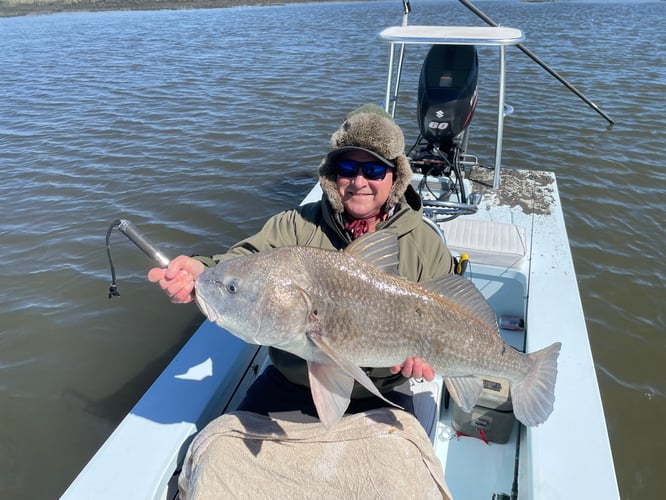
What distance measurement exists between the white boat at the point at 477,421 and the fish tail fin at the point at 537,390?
0.90 ft

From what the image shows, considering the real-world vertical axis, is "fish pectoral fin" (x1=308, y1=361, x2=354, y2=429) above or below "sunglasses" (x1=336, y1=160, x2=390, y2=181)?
below

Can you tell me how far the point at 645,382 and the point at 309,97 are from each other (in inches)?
439

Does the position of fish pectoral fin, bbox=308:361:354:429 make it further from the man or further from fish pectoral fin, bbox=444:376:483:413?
fish pectoral fin, bbox=444:376:483:413

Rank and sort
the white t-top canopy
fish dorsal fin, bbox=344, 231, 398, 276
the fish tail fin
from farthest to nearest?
the white t-top canopy, the fish tail fin, fish dorsal fin, bbox=344, 231, 398, 276

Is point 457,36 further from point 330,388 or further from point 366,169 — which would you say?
point 330,388

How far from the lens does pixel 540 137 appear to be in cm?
1020

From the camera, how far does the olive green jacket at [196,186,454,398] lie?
250 cm

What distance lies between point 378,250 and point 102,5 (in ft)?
168

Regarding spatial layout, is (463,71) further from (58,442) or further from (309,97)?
(309,97)

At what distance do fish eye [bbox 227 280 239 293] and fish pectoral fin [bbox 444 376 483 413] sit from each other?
1.16 m

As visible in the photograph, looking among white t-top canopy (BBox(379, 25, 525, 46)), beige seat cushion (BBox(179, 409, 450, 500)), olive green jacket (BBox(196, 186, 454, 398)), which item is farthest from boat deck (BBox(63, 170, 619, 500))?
white t-top canopy (BBox(379, 25, 525, 46))

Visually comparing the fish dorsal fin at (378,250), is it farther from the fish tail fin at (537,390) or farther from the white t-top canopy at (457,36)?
the white t-top canopy at (457,36)

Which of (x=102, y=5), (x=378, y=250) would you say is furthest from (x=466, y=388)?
(x=102, y=5)

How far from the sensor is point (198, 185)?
855 cm
